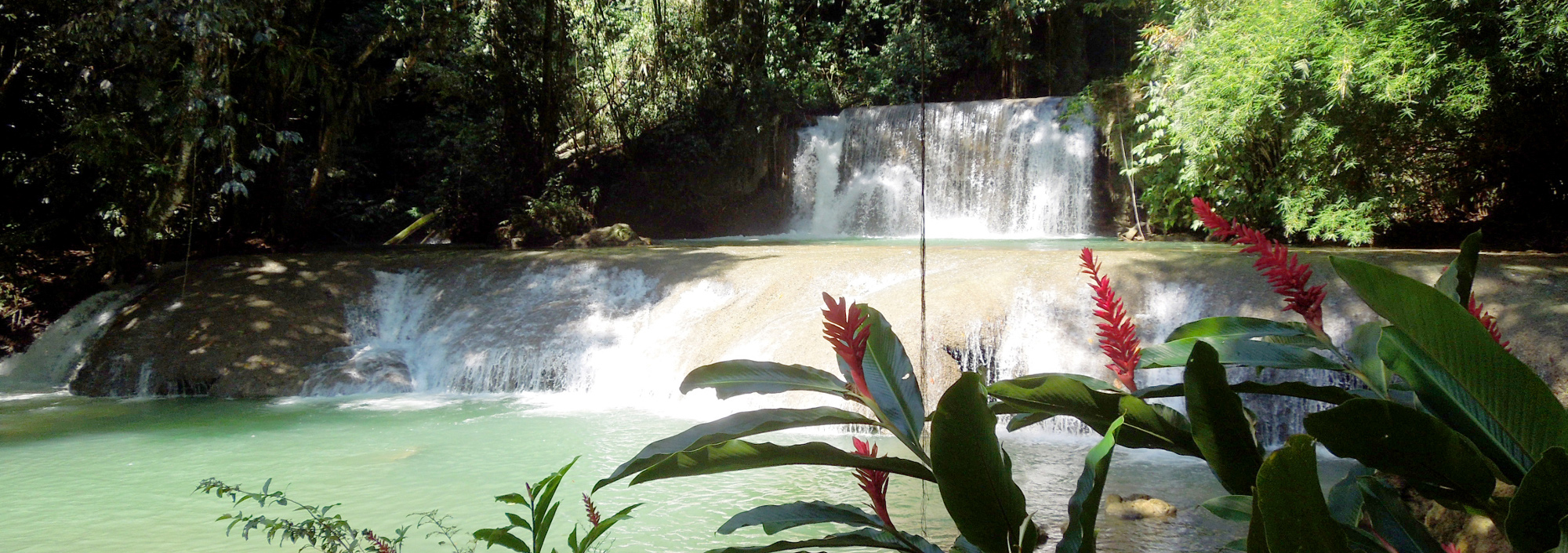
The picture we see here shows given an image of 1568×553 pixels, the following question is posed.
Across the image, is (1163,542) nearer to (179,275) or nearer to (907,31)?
(179,275)

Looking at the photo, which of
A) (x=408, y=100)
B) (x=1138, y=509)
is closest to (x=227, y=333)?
(x=408, y=100)

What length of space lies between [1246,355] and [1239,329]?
3.7 inches

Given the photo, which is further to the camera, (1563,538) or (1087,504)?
(1087,504)

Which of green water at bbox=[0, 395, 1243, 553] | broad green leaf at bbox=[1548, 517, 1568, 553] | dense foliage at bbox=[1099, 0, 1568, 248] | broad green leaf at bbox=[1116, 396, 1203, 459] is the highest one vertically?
dense foliage at bbox=[1099, 0, 1568, 248]

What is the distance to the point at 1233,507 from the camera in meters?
1.09

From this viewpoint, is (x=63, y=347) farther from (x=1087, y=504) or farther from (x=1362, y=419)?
(x=1362, y=419)

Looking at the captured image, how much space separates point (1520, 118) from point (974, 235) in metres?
7.78

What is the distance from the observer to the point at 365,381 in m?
9.86

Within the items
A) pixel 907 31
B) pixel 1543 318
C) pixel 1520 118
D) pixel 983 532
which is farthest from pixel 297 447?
pixel 907 31

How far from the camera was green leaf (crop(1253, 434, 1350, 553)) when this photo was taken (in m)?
0.79

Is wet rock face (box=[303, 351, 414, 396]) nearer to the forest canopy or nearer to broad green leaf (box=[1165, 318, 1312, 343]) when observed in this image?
the forest canopy

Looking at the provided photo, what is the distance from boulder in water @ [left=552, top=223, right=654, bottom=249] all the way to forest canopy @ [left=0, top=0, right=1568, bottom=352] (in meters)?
0.95

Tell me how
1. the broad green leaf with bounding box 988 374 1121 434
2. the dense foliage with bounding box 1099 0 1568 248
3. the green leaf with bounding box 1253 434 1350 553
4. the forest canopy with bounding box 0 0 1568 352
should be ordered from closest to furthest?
the green leaf with bounding box 1253 434 1350 553 < the broad green leaf with bounding box 988 374 1121 434 < the dense foliage with bounding box 1099 0 1568 248 < the forest canopy with bounding box 0 0 1568 352

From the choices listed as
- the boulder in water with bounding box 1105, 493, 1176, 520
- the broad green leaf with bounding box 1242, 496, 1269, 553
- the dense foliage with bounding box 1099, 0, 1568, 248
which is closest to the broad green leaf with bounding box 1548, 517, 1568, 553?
the broad green leaf with bounding box 1242, 496, 1269, 553
